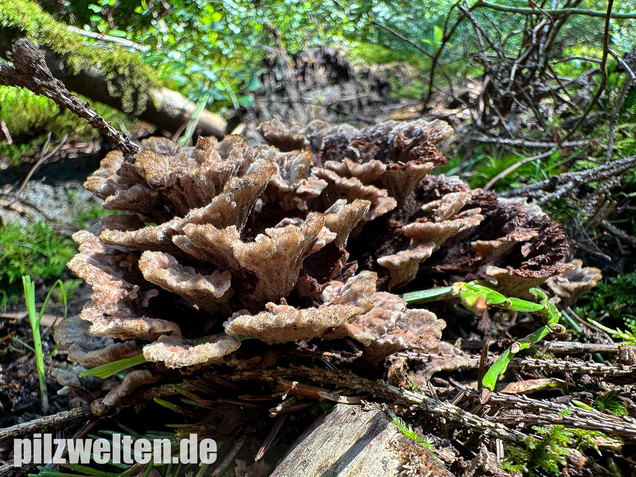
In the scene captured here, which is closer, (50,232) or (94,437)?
(94,437)

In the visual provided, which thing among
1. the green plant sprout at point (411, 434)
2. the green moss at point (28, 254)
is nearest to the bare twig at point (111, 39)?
the green moss at point (28, 254)

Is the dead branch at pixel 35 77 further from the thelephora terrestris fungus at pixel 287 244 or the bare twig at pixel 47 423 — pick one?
the bare twig at pixel 47 423

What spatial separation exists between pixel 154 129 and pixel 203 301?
12.1 ft

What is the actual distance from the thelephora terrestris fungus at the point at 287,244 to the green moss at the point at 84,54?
130 cm

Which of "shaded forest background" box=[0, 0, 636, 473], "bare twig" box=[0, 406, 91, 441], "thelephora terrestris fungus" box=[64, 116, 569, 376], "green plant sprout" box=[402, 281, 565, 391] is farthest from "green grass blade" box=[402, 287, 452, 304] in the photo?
"bare twig" box=[0, 406, 91, 441]

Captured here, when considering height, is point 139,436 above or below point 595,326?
below

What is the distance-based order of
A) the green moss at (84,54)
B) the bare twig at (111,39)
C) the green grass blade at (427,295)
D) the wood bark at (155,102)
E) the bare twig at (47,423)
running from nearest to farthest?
the bare twig at (47,423)
the green grass blade at (427,295)
the green moss at (84,54)
the bare twig at (111,39)
the wood bark at (155,102)

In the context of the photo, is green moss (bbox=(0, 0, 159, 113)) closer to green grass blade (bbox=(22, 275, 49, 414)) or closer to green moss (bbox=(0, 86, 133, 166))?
green moss (bbox=(0, 86, 133, 166))

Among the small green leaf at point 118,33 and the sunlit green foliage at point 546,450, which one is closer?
the sunlit green foliage at point 546,450

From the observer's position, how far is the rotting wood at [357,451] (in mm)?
1503

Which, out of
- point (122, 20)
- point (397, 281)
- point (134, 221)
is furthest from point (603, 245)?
point (122, 20)

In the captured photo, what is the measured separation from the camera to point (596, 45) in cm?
452

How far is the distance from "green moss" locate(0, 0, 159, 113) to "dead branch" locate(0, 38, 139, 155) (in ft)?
3.39

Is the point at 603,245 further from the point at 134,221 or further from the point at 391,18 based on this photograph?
the point at 391,18
